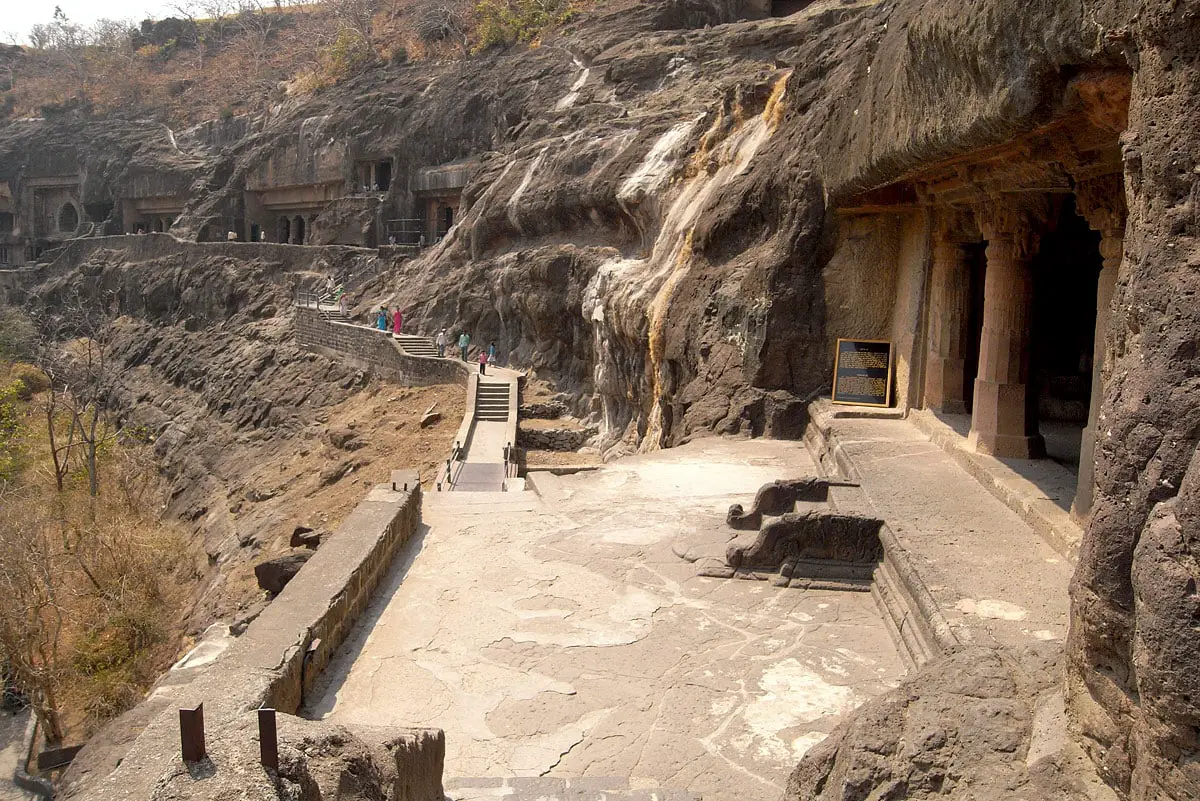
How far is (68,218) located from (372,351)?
34.5 metres

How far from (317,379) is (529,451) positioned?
1075cm

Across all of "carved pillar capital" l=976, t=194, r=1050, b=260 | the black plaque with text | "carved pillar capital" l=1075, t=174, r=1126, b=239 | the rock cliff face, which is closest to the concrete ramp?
the rock cliff face

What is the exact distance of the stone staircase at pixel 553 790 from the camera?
4.48m

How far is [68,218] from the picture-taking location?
2032 inches

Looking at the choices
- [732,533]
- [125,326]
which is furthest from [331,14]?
[732,533]

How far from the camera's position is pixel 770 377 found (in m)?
12.4

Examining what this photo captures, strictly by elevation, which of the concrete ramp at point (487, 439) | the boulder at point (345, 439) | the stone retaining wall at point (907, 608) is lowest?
the boulder at point (345, 439)

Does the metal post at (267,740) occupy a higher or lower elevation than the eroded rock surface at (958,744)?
higher

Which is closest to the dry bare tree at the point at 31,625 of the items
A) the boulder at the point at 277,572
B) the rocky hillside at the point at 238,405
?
the rocky hillside at the point at 238,405

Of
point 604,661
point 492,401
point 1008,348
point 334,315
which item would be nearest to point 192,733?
point 604,661

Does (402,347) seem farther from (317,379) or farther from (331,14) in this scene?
(331,14)

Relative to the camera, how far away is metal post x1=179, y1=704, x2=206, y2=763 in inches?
112

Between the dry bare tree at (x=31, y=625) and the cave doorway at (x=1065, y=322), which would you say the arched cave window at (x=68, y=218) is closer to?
the dry bare tree at (x=31, y=625)

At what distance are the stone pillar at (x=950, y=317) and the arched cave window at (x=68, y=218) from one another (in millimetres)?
51491
